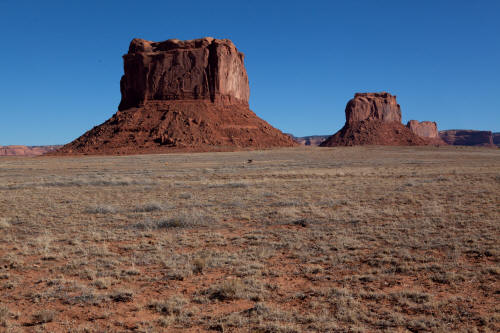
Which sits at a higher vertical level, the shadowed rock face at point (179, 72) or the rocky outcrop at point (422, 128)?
the shadowed rock face at point (179, 72)

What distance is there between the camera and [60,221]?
36.0ft

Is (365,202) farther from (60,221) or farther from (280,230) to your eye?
(60,221)

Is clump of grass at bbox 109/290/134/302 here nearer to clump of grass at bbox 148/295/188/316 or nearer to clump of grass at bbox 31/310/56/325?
clump of grass at bbox 148/295/188/316

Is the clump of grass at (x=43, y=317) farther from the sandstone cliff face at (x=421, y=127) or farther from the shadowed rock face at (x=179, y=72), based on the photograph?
the sandstone cliff face at (x=421, y=127)

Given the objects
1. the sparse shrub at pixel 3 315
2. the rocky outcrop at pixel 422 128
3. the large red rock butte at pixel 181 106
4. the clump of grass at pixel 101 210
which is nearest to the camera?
the sparse shrub at pixel 3 315

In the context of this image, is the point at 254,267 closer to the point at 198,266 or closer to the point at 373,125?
the point at 198,266

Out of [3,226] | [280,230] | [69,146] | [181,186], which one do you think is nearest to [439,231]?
[280,230]

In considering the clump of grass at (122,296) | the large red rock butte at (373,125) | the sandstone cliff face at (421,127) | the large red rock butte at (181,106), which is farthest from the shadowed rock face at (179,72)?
the sandstone cliff face at (421,127)

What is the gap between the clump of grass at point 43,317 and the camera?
4.75 meters

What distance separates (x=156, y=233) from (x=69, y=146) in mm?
79886

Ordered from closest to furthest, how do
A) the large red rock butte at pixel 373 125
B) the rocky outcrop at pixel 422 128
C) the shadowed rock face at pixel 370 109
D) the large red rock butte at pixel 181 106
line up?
the large red rock butte at pixel 181 106, the large red rock butte at pixel 373 125, the shadowed rock face at pixel 370 109, the rocky outcrop at pixel 422 128

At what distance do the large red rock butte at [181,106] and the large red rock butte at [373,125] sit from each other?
159ft

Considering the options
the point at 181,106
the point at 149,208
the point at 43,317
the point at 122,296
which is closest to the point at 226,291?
the point at 122,296

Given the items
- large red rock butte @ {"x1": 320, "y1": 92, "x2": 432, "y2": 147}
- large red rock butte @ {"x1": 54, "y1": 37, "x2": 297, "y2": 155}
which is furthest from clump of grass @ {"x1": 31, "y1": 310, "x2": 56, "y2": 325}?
large red rock butte @ {"x1": 320, "y1": 92, "x2": 432, "y2": 147}
